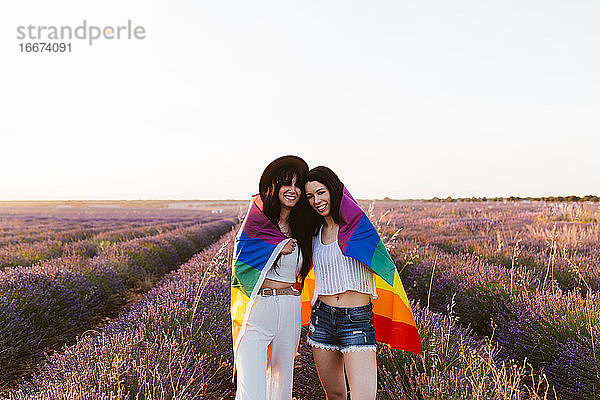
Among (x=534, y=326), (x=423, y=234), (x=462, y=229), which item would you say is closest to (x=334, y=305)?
(x=534, y=326)

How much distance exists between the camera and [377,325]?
2490 millimetres

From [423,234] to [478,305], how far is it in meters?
5.25

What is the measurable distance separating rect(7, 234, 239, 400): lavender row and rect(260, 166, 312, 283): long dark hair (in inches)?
39.1

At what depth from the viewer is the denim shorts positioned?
2.14 meters

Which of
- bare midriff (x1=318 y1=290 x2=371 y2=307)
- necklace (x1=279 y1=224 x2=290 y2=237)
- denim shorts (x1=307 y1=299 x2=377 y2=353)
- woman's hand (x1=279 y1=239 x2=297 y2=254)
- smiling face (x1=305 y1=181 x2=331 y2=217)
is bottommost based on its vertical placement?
denim shorts (x1=307 y1=299 x2=377 y2=353)

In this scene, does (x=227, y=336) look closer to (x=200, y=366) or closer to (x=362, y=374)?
(x=200, y=366)

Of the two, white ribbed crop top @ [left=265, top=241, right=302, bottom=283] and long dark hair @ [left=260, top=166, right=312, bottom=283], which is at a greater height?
long dark hair @ [left=260, top=166, right=312, bottom=283]

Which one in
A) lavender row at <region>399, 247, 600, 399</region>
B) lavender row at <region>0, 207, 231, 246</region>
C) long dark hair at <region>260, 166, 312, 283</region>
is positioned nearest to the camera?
long dark hair at <region>260, 166, 312, 283</region>

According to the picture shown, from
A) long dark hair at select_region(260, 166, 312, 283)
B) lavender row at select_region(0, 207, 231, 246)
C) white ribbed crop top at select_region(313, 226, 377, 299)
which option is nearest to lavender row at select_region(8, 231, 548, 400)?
white ribbed crop top at select_region(313, 226, 377, 299)

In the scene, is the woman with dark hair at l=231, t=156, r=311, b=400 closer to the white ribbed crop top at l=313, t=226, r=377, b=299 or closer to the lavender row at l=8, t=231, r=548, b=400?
the white ribbed crop top at l=313, t=226, r=377, b=299

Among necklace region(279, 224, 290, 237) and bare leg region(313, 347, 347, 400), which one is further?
necklace region(279, 224, 290, 237)

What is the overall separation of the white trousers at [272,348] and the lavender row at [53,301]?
2898mm

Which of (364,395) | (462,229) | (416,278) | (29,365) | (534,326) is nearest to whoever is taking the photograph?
(364,395)

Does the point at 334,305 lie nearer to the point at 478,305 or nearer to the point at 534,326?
the point at 534,326
